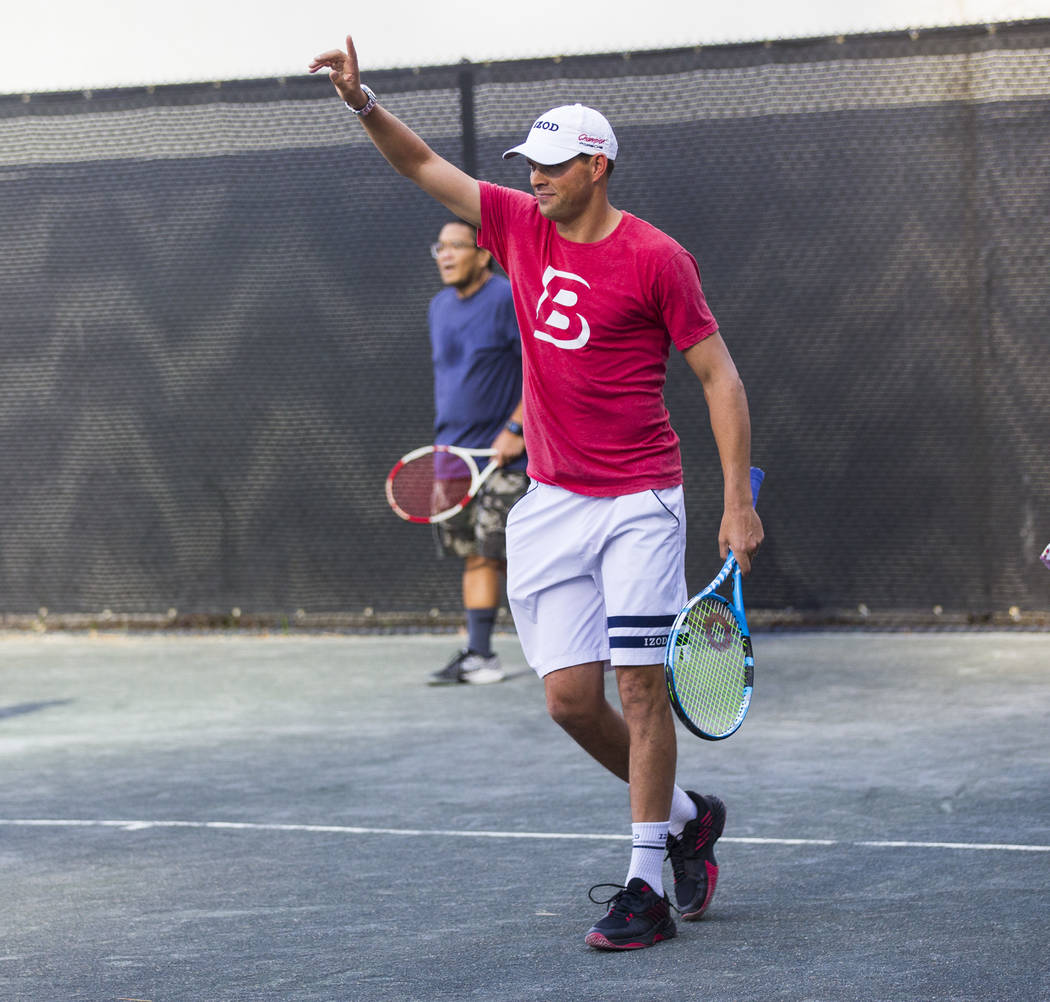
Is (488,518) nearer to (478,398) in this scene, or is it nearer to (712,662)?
(478,398)

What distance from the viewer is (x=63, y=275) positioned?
9727 mm

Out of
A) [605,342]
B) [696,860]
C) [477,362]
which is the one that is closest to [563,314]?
[605,342]

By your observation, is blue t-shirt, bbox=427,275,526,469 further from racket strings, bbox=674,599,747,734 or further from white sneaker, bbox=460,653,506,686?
racket strings, bbox=674,599,747,734

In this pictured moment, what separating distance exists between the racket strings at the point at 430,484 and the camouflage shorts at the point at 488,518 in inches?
3.5

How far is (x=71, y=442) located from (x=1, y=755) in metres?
3.63

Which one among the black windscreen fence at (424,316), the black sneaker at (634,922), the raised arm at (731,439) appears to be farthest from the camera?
the black windscreen fence at (424,316)

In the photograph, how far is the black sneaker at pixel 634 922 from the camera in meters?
3.77

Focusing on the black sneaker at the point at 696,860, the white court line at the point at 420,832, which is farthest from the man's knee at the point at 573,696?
the white court line at the point at 420,832

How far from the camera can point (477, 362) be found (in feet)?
25.8

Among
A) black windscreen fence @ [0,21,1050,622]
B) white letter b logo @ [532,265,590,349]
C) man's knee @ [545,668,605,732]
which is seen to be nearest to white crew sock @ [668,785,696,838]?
man's knee @ [545,668,605,732]

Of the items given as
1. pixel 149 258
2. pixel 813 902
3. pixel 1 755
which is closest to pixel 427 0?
pixel 149 258

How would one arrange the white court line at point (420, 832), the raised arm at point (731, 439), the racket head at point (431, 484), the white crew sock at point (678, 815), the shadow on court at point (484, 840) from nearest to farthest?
1. the shadow on court at point (484, 840)
2. the raised arm at point (731, 439)
3. the white crew sock at point (678, 815)
4. the white court line at point (420, 832)
5. the racket head at point (431, 484)

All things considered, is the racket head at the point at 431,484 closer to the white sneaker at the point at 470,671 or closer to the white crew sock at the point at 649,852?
the white sneaker at the point at 470,671

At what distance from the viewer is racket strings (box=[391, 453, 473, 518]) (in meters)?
8.00
